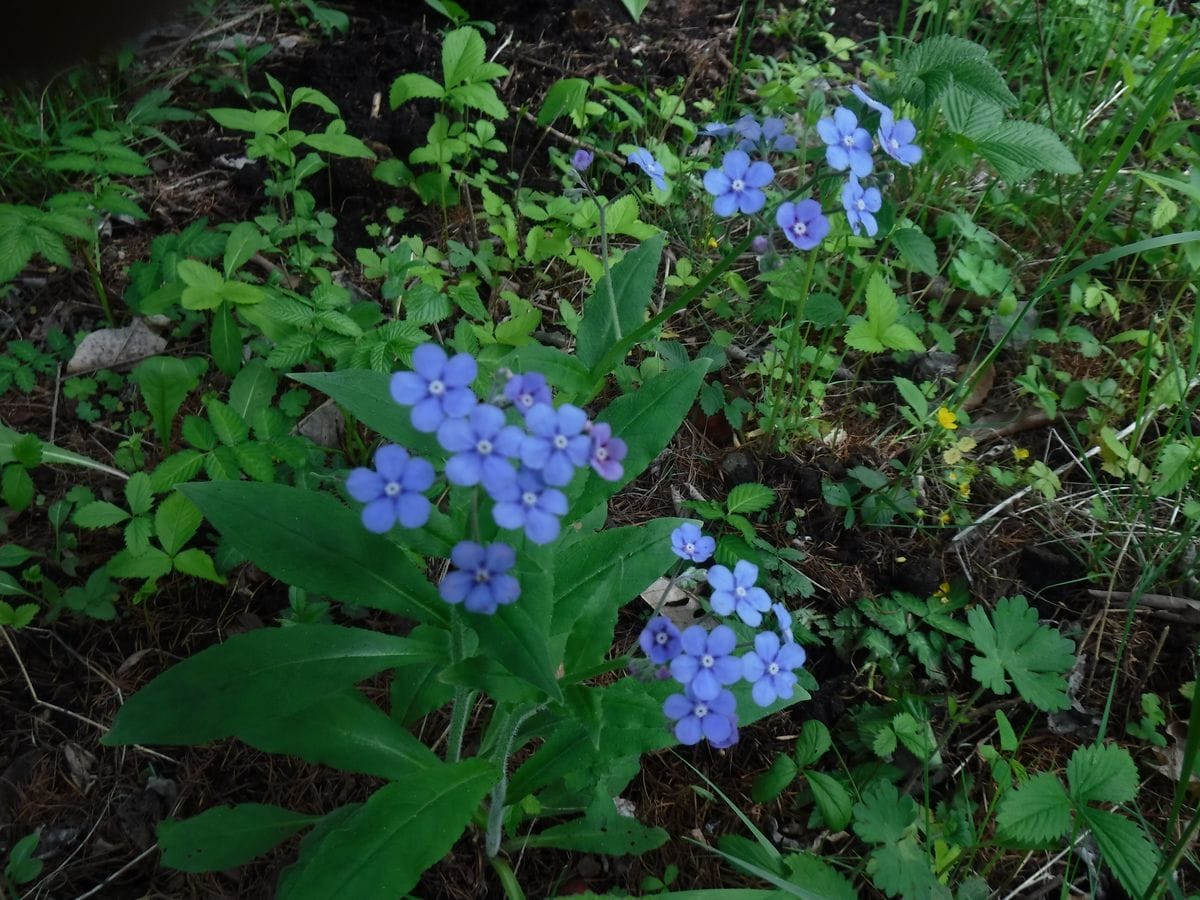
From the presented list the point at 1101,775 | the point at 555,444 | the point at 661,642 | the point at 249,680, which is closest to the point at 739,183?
the point at 555,444

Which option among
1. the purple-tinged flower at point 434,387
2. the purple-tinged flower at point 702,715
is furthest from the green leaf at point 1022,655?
the purple-tinged flower at point 434,387

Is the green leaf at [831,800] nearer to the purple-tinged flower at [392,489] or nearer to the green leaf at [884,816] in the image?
the green leaf at [884,816]

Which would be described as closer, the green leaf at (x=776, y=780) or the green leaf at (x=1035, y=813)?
the green leaf at (x=1035, y=813)

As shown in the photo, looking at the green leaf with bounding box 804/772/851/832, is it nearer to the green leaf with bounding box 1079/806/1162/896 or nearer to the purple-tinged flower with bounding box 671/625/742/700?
the green leaf with bounding box 1079/806/1162/896

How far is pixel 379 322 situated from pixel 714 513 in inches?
52.2

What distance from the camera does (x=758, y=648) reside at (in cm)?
171

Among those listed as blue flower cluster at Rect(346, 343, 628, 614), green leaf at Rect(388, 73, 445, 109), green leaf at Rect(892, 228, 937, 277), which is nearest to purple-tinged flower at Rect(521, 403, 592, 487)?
blue flower cluster at Rect(346, 343, 628, 614)

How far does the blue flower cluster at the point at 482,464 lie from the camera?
1.32m

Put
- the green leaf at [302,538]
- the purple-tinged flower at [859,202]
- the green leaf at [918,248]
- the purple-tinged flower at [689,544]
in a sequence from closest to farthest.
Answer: the green leaf at [302,538] → the purple-tinged flower at [859,202] → the purple-tinged flower at [689,544] → the green leaf at [918,248]

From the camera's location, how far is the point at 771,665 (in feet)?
5.66

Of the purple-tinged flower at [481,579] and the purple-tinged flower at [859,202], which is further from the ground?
the purple-tinged flower at [859,202]

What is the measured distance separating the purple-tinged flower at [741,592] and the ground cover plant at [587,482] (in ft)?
0.06

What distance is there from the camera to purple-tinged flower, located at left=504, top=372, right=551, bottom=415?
4.54ft

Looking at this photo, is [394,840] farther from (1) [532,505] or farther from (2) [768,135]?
(2) [768,135]
